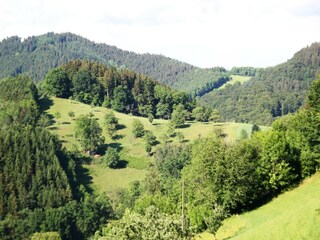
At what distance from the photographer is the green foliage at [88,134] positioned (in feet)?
547

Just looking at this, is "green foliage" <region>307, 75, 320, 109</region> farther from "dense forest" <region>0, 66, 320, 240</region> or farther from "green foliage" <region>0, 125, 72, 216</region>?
"green foliage" <region>0, 125, 72, 216</region>

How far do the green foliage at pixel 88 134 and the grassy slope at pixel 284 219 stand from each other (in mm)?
101452

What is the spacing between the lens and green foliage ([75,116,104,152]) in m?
167

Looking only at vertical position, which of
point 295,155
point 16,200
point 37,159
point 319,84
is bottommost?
point 16,200

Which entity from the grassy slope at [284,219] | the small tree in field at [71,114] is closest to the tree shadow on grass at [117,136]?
the small tree in field at [71,114]

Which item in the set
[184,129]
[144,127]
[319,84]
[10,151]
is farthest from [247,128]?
[319,84]

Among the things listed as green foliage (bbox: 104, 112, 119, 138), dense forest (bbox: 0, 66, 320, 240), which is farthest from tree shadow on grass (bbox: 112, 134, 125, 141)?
dense forest (bbox: 0, 66, 320, 240)

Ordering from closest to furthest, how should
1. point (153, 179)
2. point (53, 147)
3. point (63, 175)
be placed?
point (153, 179)
point (63, 175)
point (53, 147)

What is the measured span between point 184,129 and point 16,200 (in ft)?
290

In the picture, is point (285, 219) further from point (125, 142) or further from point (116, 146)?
point (125, 142)

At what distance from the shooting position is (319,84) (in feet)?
250

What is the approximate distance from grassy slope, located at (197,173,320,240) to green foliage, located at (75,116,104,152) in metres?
101

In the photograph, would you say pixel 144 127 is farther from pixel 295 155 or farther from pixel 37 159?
pixel 295 155

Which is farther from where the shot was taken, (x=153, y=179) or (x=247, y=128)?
(x=247, y=128)
